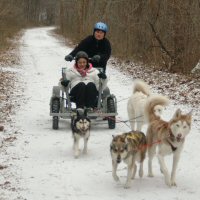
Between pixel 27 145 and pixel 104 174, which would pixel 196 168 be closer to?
pixel 104 174

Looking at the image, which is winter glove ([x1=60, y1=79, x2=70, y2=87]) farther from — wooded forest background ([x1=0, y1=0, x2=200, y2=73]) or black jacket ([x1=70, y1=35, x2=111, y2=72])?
wooded forest background ([x1=0, y1=0, x2=200, y2=73])

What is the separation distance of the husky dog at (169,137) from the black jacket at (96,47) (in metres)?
3.55

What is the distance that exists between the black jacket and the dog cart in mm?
837

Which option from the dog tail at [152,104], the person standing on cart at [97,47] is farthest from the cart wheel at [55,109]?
the dog tail at [152,104]

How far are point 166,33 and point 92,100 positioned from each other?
9.03 metres

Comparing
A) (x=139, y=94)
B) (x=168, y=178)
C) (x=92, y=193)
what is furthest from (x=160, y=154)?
(x=139, y=94)

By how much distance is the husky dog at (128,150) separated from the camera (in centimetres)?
498

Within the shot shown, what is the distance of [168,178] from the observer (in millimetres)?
5227

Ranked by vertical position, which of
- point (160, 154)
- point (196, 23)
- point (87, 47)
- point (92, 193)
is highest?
point (196, 23)

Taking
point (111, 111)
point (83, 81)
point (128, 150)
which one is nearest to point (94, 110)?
point (111, 111)

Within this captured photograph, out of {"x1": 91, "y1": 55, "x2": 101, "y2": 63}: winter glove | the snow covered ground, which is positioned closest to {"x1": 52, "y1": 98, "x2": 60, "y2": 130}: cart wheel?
the snow covered ground

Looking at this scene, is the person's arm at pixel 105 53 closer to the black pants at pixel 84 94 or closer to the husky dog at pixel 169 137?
the black pants at pixel 84 94

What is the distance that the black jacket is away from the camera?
354 inches

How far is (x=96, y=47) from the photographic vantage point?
29.7ft
